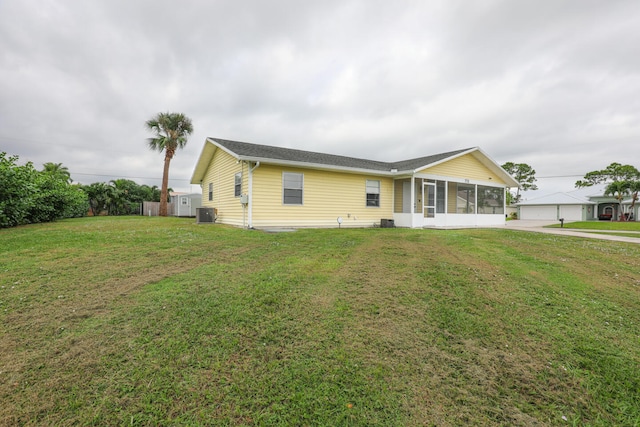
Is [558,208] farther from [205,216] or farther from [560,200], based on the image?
[205,216]

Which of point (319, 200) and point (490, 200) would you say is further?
point (490, 200)

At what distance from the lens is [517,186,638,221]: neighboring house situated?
1252 inches

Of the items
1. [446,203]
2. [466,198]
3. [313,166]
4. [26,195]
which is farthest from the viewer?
[466,198]

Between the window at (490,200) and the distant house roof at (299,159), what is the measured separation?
0.99 metres

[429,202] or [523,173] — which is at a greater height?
[523,173]

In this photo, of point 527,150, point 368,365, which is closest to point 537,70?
point 368,365

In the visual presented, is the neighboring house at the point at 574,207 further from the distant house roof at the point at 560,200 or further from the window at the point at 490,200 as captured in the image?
the window at the point at 490,200

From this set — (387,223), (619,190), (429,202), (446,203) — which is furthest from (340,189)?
(619,190)

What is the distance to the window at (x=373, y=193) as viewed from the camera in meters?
13.2

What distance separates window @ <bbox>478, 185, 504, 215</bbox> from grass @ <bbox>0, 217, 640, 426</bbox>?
40.2ft

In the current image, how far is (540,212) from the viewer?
33594 millimetres

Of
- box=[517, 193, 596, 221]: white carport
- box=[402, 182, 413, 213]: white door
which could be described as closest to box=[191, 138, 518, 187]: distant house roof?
box=[402, 182, 413, 213]: white door

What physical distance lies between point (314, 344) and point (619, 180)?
46.0 m

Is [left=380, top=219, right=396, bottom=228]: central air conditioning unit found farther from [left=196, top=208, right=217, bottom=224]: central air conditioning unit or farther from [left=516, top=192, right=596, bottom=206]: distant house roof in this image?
[left=516, top=192, right=596, bottom=206]: distant house roof
